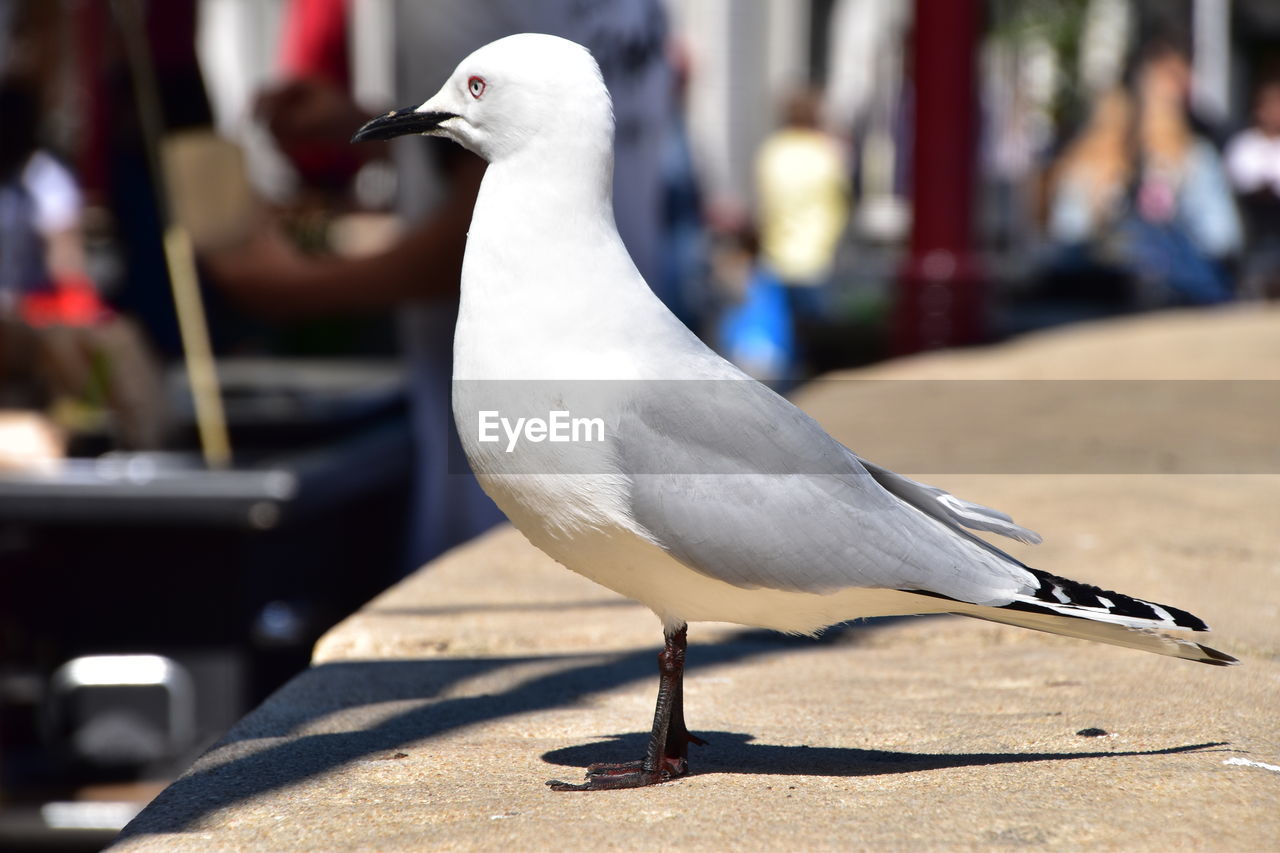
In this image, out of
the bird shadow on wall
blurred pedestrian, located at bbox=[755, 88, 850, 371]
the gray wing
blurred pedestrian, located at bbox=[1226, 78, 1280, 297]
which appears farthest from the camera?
blurred pedestrian, located at bbox=[755, 88, 850, 371]

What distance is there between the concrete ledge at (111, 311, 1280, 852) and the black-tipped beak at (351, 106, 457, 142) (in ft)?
2.96

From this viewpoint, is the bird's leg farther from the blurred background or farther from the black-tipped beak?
the blurred background

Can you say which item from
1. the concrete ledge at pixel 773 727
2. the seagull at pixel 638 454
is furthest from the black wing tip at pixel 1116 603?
the concrete ledge at pixel 773 727

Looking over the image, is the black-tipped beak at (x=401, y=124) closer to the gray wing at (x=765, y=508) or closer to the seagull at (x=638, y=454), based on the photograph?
the seagull at (x=638, y=454)

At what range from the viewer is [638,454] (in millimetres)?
1954

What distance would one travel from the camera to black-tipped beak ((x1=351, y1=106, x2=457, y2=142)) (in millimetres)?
2102

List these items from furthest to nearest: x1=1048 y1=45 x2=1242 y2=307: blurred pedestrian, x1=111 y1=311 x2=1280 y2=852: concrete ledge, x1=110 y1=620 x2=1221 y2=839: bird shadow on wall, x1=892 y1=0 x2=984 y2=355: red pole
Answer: x1=1048 y1=45 x2=1242 y2=307: blurred pedestrian < x1=892 y1=0 x2=984 y2=355: red pole < x1=110 y1=620 x2=1221 y2=839: bird shadow on wall < x1=111 y1=311 x2=1280 y2=852: concrete ledge

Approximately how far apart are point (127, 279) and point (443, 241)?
1.91 m

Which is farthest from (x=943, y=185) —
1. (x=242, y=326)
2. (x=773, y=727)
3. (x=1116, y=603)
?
(x=1116, y=603)

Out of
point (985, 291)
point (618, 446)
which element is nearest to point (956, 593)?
point (618, 446)

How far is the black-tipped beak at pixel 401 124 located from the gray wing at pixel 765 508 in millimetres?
508

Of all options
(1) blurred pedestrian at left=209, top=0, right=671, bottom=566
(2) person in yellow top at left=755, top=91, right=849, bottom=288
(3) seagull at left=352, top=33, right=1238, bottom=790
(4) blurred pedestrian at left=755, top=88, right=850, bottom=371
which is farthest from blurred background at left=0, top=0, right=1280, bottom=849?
(3) seagull at left=352, top=33, right=1238, bottom=790

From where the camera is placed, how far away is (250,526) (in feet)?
13.2

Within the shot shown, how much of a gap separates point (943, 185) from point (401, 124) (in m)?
5.18
